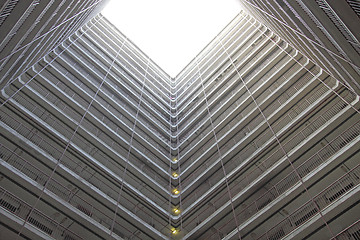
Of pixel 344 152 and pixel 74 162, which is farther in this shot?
pixel 74 162

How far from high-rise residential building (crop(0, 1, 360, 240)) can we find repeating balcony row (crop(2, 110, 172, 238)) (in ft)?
0.17

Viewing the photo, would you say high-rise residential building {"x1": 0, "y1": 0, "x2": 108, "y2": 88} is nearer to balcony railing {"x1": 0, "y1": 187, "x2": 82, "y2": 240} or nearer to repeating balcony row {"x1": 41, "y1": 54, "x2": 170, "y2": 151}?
balcony railing {"x1": 0, "y1": 187, "x2": 82, "y2": 240}

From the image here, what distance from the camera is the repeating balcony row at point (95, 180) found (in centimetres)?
1270

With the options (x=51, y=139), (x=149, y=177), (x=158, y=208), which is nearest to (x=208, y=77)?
(x=149, y=177)

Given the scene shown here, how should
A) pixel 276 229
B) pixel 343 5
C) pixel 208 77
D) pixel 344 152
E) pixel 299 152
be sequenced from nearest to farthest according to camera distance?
pixel 343 5
pixel 344 152
pixel 276 229
pixel 299 152
pixel 208 77

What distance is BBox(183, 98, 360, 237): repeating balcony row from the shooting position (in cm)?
1212

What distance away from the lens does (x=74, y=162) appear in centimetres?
1398

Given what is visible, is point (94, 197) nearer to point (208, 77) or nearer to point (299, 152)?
point (299, 152)

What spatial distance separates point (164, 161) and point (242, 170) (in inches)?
227

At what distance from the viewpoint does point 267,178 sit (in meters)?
13.3

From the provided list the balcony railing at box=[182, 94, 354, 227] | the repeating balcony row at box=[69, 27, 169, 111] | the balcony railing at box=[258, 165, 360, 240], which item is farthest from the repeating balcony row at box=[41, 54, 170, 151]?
the balcony railing at box=[258, 165, 360, 240]

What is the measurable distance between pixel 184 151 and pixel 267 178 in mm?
7379

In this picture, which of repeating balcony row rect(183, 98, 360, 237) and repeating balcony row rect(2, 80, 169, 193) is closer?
repeating balcony row rect(183, 98, 360, 237)

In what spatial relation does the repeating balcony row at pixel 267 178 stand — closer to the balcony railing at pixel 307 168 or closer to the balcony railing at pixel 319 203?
the balcony railing at pixel 307 168
